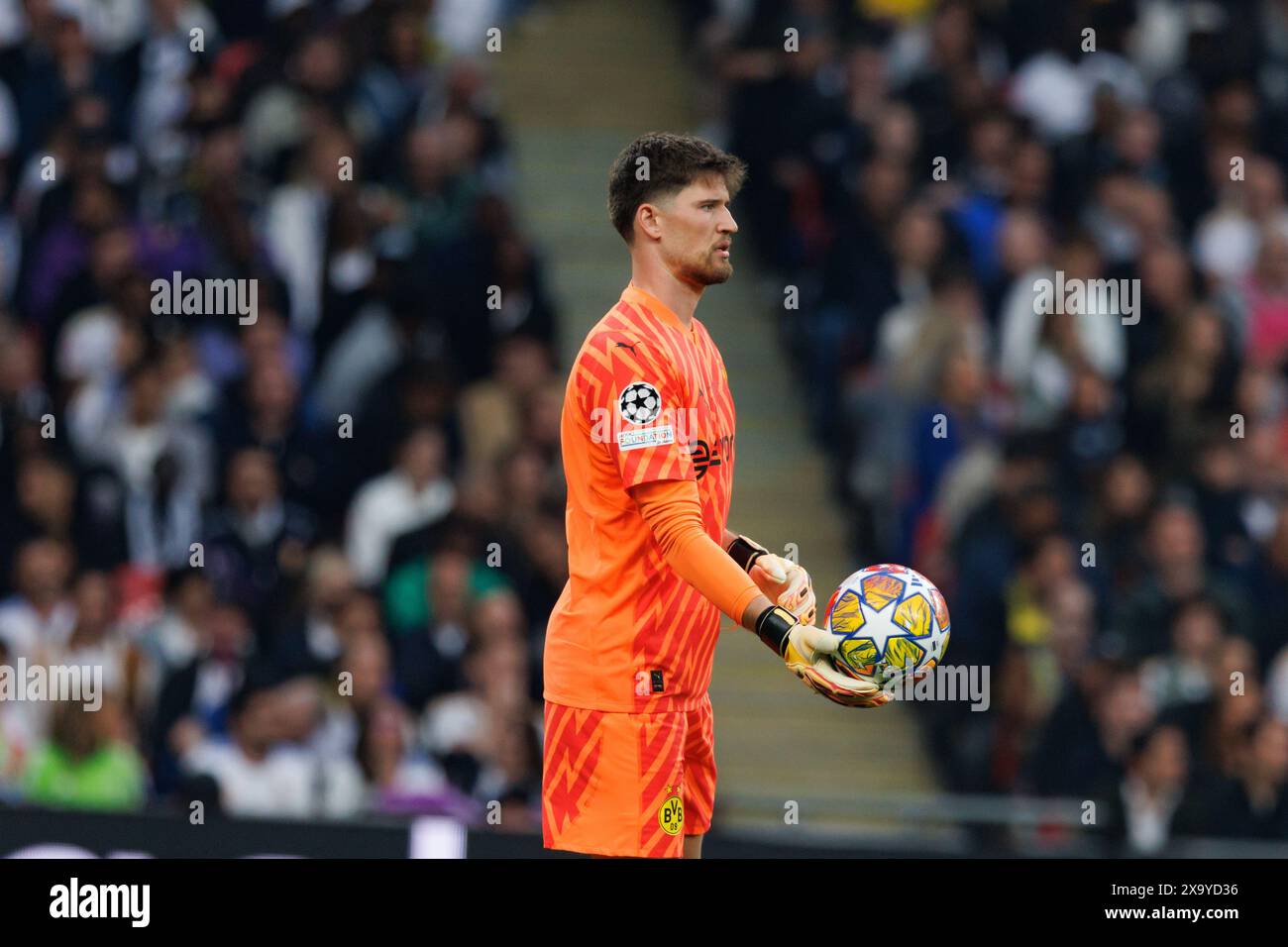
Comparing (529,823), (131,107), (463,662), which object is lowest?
(529,823)

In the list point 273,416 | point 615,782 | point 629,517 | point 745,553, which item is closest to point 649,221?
point 629,517

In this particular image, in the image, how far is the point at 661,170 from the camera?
6.03 metres

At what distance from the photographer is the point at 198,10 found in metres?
13.0

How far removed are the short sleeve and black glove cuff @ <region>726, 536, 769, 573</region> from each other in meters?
0.41

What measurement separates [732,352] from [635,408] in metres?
7.20

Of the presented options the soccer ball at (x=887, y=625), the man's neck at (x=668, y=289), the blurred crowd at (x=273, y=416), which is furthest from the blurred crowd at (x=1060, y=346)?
the man's neck at (x=668, y=289)

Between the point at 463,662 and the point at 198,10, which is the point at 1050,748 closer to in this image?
the point at 463,662

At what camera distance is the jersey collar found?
6.04m

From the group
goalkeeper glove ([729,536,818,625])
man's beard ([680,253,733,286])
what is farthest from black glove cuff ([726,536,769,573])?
man's beard ([680,253,733,286])

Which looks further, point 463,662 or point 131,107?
point 131,107

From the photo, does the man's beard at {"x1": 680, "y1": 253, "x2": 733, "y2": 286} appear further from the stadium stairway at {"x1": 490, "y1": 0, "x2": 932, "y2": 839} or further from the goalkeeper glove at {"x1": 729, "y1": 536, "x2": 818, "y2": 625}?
the stadium stairway at {"x1": 490, "y1": 0, "x2": 932, "y2": 839}
